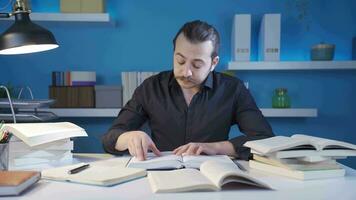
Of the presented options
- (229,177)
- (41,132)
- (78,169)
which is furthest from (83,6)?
(229,177)

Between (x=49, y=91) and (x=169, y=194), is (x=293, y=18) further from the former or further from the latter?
(x=169, y=194)

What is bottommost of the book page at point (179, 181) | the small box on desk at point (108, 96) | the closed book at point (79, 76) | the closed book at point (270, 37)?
the small box on desk at point (108, 96)

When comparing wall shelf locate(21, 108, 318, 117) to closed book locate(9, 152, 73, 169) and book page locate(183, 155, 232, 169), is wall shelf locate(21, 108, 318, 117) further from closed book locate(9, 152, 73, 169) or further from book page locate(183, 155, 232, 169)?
book page locate(183, 155, 232, 169)

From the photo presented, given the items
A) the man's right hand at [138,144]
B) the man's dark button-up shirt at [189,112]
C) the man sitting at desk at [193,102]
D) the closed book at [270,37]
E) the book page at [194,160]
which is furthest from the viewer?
the closed book at [270,37]

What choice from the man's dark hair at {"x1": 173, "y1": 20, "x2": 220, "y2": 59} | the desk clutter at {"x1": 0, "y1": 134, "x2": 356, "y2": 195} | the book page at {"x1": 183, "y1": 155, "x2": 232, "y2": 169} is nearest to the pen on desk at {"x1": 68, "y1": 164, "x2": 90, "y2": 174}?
the desk clutter at {"x1": 0, "y1": 134, "x2": 356, "y2": 195}

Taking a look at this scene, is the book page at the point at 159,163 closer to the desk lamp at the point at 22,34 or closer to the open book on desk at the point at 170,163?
the open book on desk at the point at 170,163

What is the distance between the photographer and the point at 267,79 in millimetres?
2730

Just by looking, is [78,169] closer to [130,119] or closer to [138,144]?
[138,144]

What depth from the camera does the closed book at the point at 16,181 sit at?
0.80 meters

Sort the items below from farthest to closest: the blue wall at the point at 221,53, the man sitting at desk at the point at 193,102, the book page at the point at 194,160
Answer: the blue wall at the point at 221,53 → the man sitting at desk at the point at 193,102 → the book page at the point at 194,160

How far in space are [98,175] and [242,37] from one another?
178cm

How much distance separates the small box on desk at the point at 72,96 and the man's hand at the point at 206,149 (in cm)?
141

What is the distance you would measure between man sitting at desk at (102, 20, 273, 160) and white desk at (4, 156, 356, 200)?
0.65 metres

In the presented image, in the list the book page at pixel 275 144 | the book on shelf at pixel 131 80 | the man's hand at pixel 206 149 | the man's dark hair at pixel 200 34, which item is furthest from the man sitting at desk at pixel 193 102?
the book on shelf at pixel 131 80
